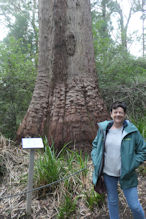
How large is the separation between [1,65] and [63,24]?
306 cm

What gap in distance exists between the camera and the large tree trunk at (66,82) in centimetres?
435

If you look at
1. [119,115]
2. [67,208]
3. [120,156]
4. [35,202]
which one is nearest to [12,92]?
[35,202]

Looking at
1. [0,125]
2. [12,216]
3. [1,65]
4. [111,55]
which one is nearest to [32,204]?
[12,216]

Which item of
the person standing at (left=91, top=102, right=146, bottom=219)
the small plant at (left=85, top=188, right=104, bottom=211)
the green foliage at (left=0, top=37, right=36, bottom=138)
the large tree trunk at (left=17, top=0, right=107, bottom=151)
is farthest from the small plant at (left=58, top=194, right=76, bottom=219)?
the green foliage at (left=0, top=37, right=36, bottom=138)

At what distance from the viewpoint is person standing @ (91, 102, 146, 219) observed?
2131 mm

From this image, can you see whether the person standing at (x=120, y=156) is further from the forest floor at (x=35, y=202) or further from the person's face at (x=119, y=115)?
the forest floor at (x=35, y=202)

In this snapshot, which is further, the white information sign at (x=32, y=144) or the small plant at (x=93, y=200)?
the small plant at (x=93, y=200)

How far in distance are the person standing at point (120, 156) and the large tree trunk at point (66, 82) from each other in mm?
1941

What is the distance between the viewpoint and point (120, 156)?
2225mm

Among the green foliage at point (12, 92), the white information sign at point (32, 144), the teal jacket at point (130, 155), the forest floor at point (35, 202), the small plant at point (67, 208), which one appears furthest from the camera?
the green foliage at point (12, 92)

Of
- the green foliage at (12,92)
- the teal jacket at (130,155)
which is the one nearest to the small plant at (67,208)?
the teal jacket at (130,155)

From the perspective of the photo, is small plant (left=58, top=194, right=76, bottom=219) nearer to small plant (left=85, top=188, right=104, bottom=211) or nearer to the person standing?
small plant (left=85, top=188, right=104, bottom=211)

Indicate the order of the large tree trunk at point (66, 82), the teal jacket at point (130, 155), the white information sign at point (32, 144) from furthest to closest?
the large tree trunk at point (66, 82) < the white information sign at point (32, 144) < the teal jacket at point (130, 155)

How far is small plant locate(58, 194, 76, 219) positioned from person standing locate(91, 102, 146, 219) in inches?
24.3
